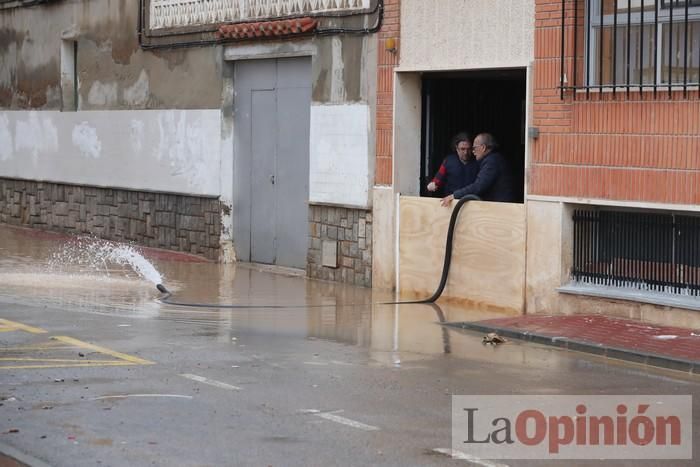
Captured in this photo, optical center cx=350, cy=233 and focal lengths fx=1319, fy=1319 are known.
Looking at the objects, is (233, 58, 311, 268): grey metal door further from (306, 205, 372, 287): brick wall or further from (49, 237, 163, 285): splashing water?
(49, 237, 163, 285): splashing water

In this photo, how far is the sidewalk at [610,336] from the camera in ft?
36.9

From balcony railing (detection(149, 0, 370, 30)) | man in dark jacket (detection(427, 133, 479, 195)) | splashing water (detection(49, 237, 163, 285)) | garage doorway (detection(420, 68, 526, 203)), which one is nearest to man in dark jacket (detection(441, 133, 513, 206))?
man in dark jacket (detection(427, 133, 479, 195))

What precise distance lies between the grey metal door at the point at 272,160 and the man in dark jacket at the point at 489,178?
11.4 feet

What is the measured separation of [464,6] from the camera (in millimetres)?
15266

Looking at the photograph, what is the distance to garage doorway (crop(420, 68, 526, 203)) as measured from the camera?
1667 centimetres

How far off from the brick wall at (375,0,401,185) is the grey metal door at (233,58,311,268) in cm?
187

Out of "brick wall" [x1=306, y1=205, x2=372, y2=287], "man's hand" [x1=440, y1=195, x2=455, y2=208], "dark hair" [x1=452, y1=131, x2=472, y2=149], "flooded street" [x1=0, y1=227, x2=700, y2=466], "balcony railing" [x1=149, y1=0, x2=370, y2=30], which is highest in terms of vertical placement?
"balcony railing" [x1=149, y1=0, x2=370, y2=30]

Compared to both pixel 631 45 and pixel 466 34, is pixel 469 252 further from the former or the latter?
pixel 631 45

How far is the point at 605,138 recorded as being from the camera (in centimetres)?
1358

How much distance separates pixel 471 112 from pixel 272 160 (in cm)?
331

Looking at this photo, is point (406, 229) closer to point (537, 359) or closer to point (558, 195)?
point (558, 195)

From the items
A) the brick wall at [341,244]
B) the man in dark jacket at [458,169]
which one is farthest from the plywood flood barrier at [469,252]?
the brick wall at [341,244]

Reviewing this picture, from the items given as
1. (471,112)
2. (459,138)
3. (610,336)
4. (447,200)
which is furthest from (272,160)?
(610,336)

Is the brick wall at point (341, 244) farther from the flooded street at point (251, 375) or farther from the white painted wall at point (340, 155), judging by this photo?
the flooded street at point (251, 375)
